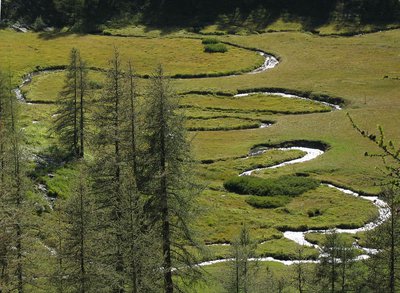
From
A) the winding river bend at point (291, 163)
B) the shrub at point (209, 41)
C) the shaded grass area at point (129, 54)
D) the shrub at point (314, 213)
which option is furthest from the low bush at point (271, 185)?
the shrub at point (209, 41)

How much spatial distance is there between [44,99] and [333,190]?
67.9 meters

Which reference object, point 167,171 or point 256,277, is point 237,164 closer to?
point 256,277

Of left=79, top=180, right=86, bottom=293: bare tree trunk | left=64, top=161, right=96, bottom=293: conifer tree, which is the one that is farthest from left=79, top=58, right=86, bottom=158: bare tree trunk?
left=79, top=180, right=86, bottom=293: bare tree trunk

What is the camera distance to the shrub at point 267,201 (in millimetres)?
77750

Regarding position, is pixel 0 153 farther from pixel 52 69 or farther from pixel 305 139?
pixel 52 69

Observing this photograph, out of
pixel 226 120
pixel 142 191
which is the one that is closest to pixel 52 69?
pixel 226 120

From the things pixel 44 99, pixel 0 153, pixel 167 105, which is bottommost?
pixel 44 99

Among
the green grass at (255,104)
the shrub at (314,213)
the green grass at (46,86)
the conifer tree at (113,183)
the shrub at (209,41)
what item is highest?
the conifer tree at (113,183)

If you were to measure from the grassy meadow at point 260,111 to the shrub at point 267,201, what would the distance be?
0.77 m

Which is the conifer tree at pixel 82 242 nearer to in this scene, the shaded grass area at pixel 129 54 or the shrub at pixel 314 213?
the shrub at pixel 314 213

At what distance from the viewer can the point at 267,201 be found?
Answer: 257ft

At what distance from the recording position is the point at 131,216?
34.2m

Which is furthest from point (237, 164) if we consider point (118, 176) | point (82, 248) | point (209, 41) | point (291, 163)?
point (209, 41)

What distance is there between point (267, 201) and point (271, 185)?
5.06 meters
